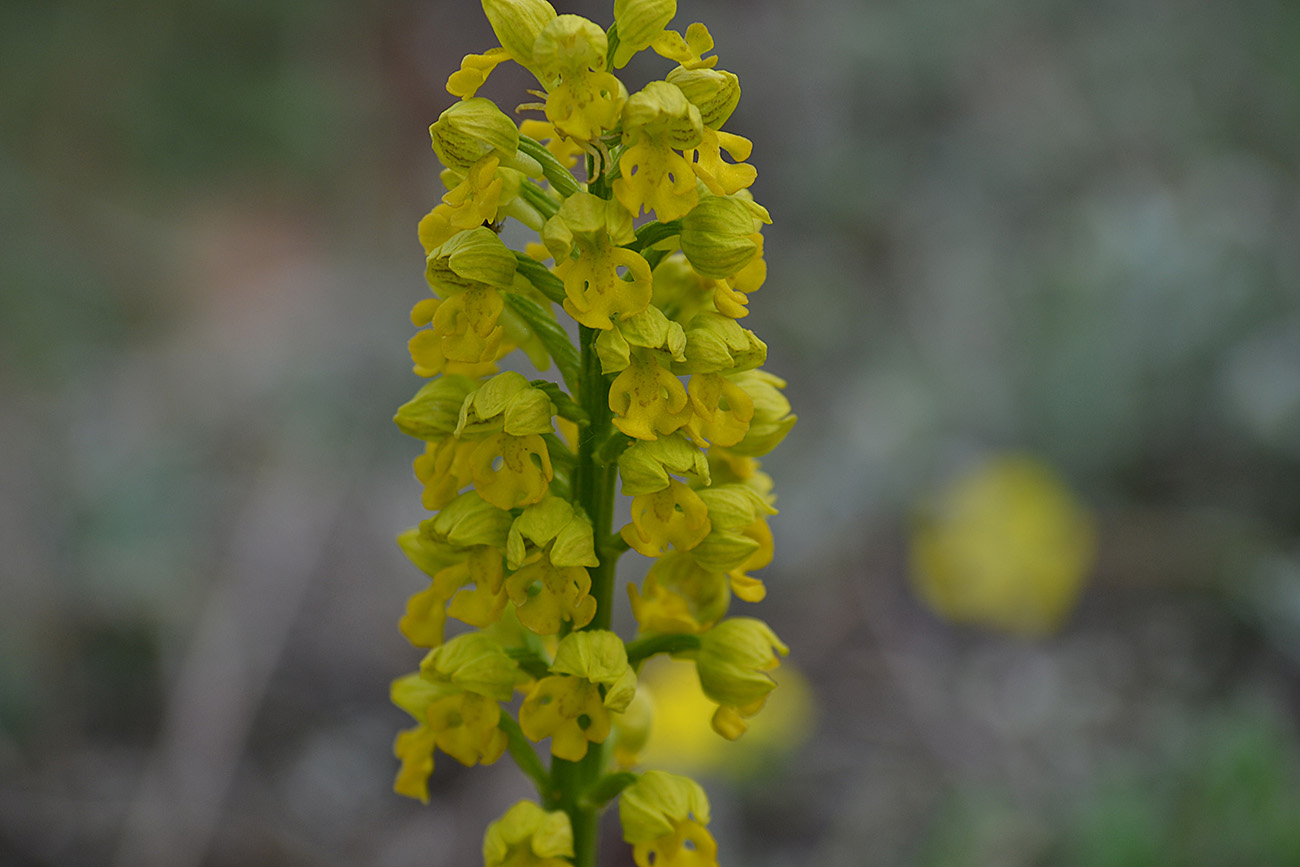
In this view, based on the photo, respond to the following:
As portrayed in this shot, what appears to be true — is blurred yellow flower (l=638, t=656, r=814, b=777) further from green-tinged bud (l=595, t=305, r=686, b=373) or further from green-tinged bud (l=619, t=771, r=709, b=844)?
green-tinged bud (l=595, t=305, r=686, b=373)

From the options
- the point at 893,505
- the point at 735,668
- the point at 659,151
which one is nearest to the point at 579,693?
the point at 735,668

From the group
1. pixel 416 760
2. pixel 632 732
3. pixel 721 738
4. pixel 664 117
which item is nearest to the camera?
pixel 664 117

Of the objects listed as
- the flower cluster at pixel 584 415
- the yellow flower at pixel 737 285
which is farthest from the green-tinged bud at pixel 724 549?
the yellow flower at pixel 737 285

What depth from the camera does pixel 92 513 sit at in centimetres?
459

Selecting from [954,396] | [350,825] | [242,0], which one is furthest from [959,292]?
[242,0]

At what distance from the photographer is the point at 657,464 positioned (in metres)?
1.52

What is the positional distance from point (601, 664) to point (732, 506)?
0.32 m

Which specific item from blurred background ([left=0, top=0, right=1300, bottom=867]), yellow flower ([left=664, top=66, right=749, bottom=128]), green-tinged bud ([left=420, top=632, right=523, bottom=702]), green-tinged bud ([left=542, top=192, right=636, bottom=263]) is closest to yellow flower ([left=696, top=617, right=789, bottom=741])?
green-tinged bud ([left=420, top=632, right=523, bottom=702])

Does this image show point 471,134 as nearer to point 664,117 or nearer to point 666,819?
point 664,117

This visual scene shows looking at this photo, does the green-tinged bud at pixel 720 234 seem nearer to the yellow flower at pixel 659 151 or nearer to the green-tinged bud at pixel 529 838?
the yellow flower at pixel 659 151

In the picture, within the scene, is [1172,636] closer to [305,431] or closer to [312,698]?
[312,698]

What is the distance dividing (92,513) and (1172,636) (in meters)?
4.62

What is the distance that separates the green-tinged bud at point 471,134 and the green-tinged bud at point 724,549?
2.20 feet

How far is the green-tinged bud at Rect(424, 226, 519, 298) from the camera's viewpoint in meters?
1.52
